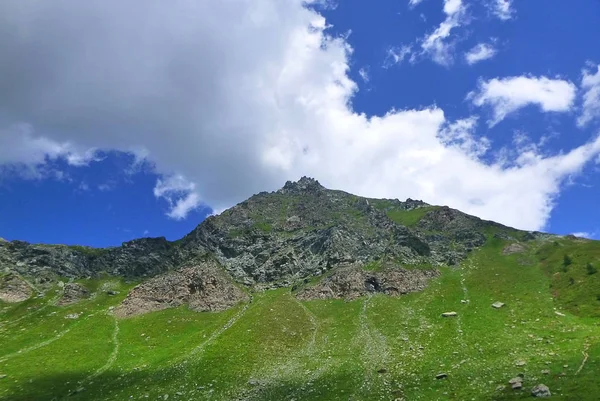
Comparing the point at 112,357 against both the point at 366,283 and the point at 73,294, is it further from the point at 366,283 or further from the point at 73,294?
the point at 366,283

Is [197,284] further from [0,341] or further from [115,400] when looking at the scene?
[115,400]

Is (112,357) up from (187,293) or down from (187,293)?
A: down

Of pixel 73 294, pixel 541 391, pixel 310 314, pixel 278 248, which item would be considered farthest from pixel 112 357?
pixel 278 248

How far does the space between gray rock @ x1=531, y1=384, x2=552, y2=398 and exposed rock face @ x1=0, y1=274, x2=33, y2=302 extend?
12705cm

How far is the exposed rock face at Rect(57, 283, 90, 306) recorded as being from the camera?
10956 cm

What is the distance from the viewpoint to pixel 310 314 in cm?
8881

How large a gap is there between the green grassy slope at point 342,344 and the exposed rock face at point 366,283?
3657 millimetres

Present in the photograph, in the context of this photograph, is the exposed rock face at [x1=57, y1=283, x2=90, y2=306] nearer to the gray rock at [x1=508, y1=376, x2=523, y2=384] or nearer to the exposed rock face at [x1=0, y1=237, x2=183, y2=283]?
the exposed rock face at [x1=0, y1=237, x2=183, y2=283]

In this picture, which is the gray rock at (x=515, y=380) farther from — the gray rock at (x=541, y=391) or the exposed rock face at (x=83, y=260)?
the exposed rock face at (x=83, y=260)

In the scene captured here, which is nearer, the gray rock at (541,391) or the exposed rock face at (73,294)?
the gray rock at (541,391)

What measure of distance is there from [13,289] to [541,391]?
13380 cm

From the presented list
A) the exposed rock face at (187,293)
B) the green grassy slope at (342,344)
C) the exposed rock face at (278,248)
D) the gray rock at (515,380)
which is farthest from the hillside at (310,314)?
the exposed rock face at (278,248)

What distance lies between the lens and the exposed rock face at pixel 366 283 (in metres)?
96.9

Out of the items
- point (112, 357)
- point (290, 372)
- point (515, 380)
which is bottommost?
point (515, 380)
